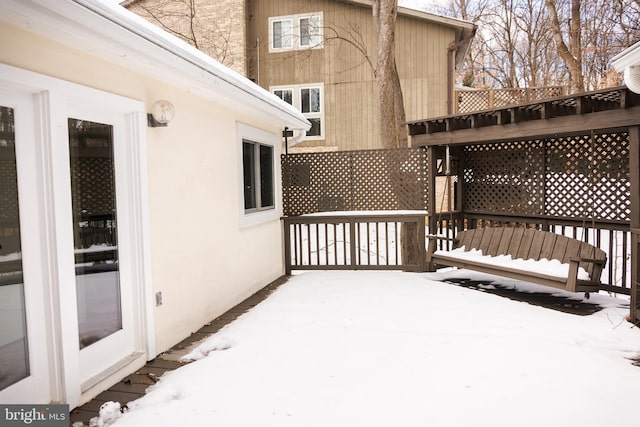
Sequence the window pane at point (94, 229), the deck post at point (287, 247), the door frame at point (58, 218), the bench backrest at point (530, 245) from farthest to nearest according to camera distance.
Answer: the deck post at point (287, 247), the bench backrest at point (530, 245), the window pane at point (94, 229), the door frame at point (58, 218)

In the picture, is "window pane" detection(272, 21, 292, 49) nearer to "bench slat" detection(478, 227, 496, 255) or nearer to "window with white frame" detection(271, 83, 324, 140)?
"window with white frame" detection(271, 83, 324, 140)

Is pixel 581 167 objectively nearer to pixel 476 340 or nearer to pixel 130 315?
pixel 476 340

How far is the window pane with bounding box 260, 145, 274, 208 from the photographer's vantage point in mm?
6008

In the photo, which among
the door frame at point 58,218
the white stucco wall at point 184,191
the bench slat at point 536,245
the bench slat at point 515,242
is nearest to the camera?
the door frame at point 58,218

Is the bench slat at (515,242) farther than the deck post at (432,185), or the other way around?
the deck post at (432,185)

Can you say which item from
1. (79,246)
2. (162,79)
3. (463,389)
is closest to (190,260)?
(79,246)

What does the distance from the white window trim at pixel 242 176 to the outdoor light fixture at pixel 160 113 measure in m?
1.65

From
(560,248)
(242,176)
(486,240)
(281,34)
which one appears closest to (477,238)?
(486,240)

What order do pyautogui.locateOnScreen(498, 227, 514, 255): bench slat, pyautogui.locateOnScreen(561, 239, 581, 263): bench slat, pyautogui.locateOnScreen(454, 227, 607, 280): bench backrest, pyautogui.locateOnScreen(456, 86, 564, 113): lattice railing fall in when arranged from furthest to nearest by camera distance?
pyautogui.locateOnScreen(456, 86, 564, 113): lattice railing → pyautogui.locateOnScreen(498, 227, 514, 255): bench slat → pyautogui.locateOnScreen(561, 239, 581, 263): bench slat → pyautogui.locateOnScreen(454, 227, 607, 280): bench backrest

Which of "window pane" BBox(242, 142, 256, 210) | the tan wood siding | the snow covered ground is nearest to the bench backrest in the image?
the snow covered ground

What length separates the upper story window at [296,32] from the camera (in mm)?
11891

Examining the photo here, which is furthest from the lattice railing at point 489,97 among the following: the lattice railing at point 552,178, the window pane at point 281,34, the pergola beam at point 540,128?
the pergola beam at point 540,128

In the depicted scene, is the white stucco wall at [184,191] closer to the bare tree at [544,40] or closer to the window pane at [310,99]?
the window pane at [310,99]

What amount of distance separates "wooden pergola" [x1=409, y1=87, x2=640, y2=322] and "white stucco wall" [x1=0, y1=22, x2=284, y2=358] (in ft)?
9.51
